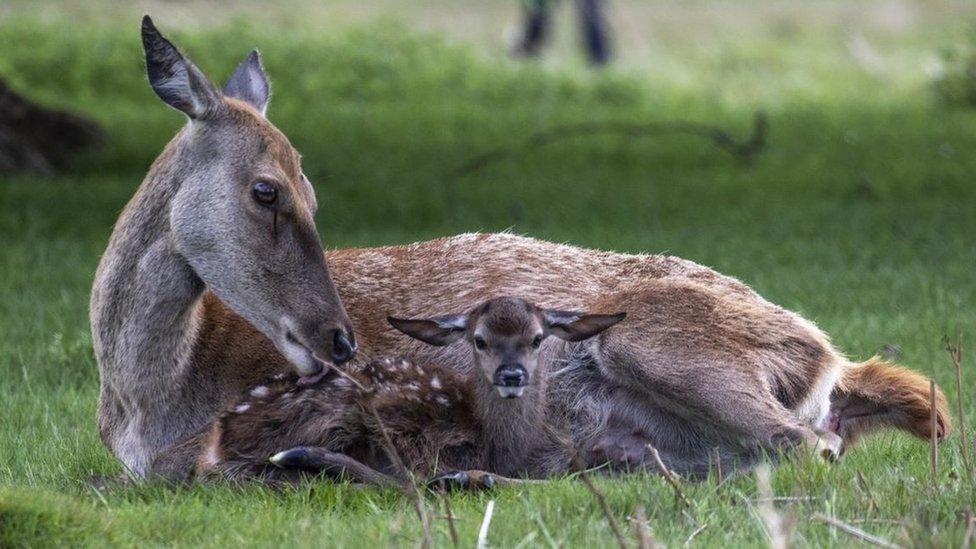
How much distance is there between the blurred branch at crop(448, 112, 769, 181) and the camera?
51.2 ft

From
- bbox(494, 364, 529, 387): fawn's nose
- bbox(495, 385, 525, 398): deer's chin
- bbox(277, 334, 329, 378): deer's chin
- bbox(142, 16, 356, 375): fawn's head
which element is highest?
bbox(142, 16, 356, 375): fawn's head

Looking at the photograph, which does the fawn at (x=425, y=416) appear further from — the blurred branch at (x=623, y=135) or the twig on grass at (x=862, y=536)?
the blurred branch at (x=623, y=135)

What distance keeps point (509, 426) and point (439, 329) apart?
468 millimetres

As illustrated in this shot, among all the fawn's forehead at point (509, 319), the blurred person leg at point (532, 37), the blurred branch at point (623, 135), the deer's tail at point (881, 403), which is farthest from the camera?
the blurred person leg at point (532, 37)

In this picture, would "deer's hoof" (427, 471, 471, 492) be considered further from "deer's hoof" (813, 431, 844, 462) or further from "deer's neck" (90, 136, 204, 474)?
"deer's hoof" (813, 431, 844, 462)

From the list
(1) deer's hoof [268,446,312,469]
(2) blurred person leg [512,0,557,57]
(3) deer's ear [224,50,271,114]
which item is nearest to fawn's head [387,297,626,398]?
(1) deer's hoof [268,446,312,469]

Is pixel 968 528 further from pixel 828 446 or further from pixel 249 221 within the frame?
pixel 249 221

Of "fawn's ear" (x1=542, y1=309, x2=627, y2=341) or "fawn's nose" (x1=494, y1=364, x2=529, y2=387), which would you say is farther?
"fawn's ear" (x1=542, y1=309, x2=627, y2=341)

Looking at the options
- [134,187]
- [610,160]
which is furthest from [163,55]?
[610,160]

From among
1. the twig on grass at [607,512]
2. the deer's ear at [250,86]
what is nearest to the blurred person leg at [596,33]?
the deer's ear at [250,86]

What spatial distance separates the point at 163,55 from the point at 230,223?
2.20 ft

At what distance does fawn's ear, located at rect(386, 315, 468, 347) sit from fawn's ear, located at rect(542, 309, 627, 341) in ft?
1.12

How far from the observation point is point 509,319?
19.0 feet

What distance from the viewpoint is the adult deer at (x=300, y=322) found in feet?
18.8
